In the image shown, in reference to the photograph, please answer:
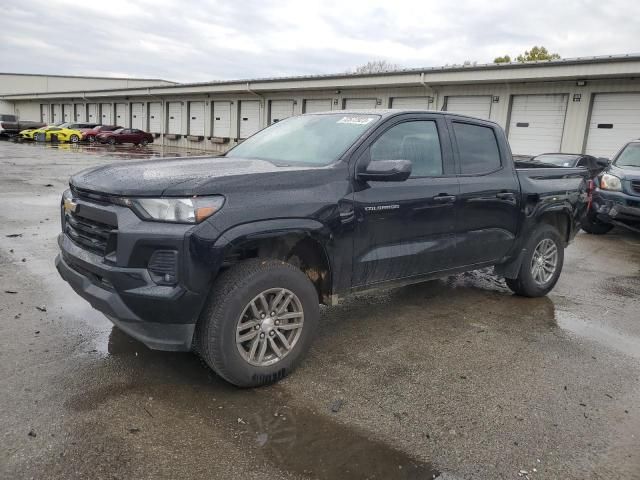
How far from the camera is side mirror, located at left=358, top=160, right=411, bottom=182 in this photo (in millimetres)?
3688

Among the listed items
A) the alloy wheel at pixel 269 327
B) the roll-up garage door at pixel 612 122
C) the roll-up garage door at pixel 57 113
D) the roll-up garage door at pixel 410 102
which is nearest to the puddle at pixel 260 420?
the alloy wheel at pixel 269 327

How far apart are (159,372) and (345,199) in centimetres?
178

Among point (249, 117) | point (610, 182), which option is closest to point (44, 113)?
point (249, 117)

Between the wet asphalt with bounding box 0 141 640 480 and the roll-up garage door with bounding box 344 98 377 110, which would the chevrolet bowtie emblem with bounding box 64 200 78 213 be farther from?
the roll-up garage door with bounding box 344 98 377 110

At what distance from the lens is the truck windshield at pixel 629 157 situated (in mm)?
9613

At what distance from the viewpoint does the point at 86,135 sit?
3794cm

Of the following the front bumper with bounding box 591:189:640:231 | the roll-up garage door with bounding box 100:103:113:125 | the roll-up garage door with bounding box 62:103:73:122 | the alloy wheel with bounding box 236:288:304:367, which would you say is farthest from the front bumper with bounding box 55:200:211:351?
the roll-up garage door with bounding box 62:103:73:122

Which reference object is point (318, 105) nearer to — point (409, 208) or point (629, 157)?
point (629, 157)

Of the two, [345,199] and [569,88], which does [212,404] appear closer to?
[345,199]

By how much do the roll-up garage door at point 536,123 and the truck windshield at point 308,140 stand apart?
Answer: 1612 centimetres

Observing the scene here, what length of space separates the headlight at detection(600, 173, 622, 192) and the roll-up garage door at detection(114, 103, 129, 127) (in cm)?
4357

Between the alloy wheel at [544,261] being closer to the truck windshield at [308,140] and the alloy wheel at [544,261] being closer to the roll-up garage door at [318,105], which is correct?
the truck windshield at [308,140]

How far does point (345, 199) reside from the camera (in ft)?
12.2

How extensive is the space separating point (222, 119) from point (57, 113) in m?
33.6
